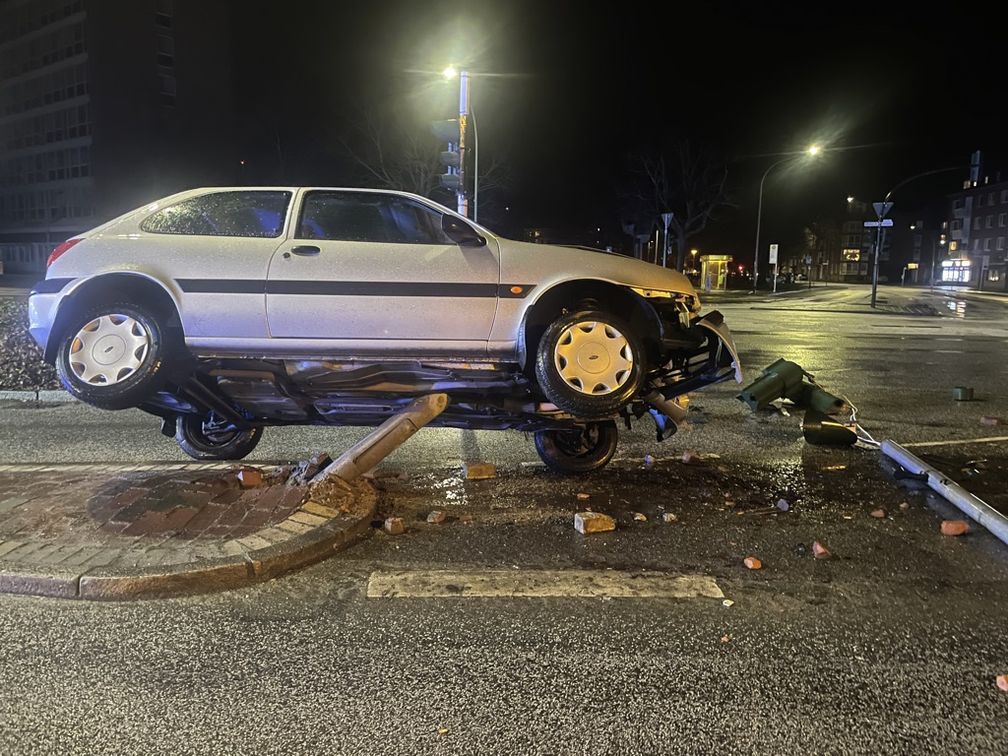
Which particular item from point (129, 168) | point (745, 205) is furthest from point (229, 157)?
point (745, 205)

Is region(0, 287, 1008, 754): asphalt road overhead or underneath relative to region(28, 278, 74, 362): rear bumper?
underneath

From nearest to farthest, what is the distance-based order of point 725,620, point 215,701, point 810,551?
point 215,701 < point 725,620 < point 810,551

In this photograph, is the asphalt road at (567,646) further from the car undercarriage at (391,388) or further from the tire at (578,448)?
the car undercarriage at (391,388)

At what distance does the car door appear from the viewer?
15.8 ft

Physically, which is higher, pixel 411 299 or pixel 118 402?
pixel 411 299

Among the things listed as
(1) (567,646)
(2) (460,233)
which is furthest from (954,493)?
(2) (460,233)

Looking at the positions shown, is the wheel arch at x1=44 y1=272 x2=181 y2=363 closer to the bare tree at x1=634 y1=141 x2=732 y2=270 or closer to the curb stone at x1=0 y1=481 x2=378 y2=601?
the curb stone at x1=0 y1=481 x2=378 y2=601

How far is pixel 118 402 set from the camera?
4824mm

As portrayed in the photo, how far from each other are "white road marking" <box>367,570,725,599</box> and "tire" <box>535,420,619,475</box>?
6.07 feet

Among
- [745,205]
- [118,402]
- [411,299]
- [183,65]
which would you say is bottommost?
[118,402]

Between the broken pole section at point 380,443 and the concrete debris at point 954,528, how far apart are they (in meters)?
3.38

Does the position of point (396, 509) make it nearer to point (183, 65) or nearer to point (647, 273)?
point (647, 273)

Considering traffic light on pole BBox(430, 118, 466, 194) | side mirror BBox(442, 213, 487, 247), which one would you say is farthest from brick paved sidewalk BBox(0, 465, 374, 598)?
traffic light on pole BBox(430, 118, 466, 194)

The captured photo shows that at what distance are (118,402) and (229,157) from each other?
60628mm
